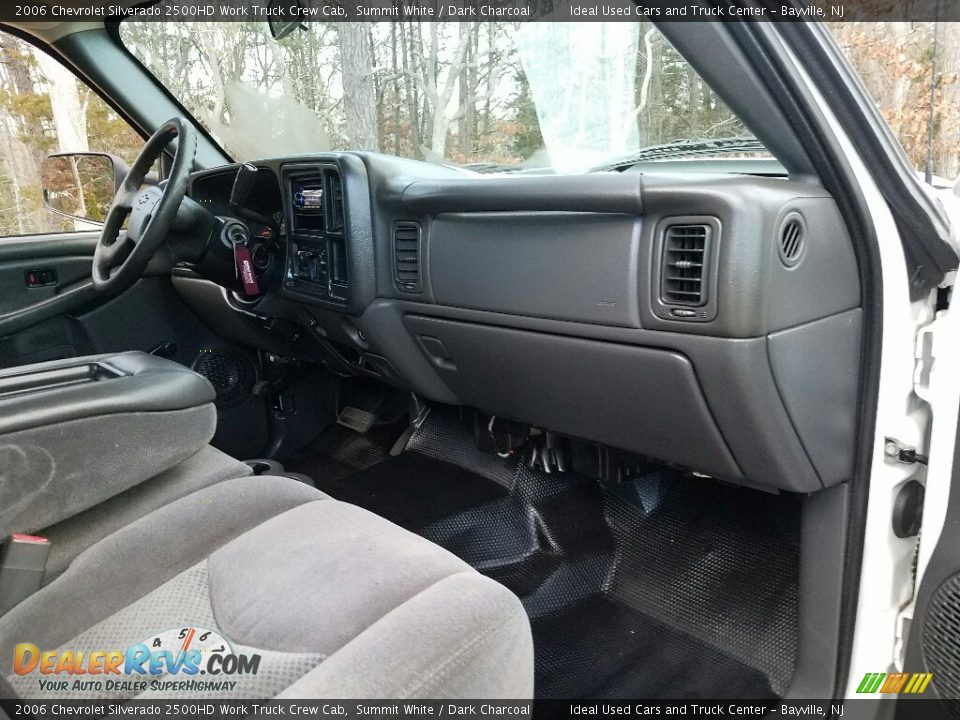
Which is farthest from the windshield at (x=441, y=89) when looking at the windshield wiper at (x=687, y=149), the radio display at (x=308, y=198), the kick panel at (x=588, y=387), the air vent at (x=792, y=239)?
the kick panel at (x=588, y=387)

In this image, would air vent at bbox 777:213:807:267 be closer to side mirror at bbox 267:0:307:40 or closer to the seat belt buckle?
the seat belt buckle

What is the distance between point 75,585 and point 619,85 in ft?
4.61

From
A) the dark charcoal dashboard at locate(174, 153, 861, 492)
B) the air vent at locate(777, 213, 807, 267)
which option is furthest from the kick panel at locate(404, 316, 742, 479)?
the air vent at locate(777, 213, 807, 267)

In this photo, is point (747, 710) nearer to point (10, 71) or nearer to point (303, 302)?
point (303, 302)

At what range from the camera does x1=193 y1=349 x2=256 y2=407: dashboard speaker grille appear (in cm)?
260

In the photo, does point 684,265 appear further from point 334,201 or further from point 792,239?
point 334,201

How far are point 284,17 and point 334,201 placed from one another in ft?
2.16

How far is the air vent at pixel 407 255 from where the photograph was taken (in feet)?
5.68

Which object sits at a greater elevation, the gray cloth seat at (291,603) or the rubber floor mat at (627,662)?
the gray cloth seat at (291,603)

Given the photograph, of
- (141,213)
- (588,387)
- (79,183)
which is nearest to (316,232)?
(141,213)

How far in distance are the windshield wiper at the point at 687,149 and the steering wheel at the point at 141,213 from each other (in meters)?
0.94

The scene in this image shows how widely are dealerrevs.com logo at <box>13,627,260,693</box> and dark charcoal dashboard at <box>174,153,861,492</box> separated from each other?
794 mm

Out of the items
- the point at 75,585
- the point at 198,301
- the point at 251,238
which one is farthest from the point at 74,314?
the point at 75,585

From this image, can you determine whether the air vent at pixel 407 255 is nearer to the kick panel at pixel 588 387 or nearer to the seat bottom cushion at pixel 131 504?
the kick panel at pixel 588 387
